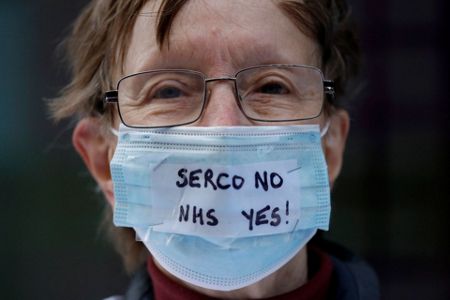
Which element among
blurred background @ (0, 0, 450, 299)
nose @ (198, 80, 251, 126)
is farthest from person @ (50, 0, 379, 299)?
blurred background @ (0, 0, 450, 299)

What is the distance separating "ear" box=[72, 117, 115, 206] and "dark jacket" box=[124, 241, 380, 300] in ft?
1.01

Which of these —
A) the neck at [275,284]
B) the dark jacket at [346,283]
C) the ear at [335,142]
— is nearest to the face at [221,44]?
the ear at [335,142]

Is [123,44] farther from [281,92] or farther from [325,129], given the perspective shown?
[325,129]

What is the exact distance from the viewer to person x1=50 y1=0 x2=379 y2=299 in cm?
175

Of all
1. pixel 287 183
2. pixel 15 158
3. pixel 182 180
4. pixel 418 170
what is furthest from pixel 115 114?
pixel 418 170

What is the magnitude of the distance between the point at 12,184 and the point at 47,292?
2.42 feet

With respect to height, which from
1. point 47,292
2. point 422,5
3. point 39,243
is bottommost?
point 47,292

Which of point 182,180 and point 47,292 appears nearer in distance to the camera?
point 182,180

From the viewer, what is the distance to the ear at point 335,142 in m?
2.15

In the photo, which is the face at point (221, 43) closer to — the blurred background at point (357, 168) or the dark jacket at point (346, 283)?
the dark jacket at point (346, 283)

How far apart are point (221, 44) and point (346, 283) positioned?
92cm

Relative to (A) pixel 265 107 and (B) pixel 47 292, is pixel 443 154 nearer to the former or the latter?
(A) pixel 265 107

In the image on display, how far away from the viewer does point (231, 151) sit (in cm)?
174

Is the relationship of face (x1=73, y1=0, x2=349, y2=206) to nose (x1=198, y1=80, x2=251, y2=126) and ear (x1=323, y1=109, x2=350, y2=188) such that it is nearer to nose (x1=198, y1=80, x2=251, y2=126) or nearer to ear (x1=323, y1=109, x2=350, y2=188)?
nose (x1=198, y1=80, x2=251, y2=126)
